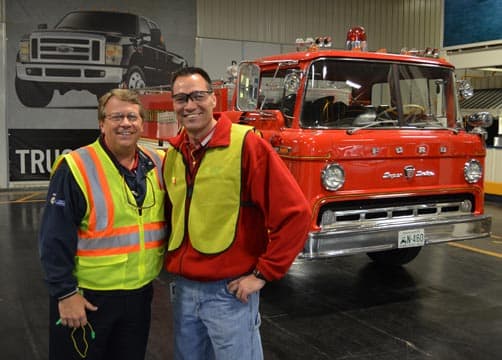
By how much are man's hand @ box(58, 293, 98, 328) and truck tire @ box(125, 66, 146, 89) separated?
37.7 feet

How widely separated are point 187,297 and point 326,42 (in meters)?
3.53

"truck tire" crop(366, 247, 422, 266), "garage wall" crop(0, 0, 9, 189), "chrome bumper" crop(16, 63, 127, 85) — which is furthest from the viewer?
"chrome bumper" crop(16, 63, 127, 85)

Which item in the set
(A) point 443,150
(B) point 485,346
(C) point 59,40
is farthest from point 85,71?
(B) point 485,346

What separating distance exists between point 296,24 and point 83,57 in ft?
19.7

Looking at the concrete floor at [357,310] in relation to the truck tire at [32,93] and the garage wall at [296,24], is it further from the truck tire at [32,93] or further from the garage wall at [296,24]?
the garage wall at [296,24]

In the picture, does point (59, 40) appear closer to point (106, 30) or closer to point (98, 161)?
point (106, 30)

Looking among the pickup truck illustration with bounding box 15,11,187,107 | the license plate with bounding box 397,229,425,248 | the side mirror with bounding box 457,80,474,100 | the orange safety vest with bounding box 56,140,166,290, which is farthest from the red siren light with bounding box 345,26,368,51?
the pickup truck illustration with bounding box 15,11,187,107

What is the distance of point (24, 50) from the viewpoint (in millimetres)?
12453

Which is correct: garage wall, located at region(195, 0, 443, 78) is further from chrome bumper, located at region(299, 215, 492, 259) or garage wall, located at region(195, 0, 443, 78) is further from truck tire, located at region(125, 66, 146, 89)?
chrome bumper, located at region(299, 215, 492, 259)

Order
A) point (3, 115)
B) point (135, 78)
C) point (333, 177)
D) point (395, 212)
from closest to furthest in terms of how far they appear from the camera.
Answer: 1. point (333, 177)
2. point (395, 212)
3. point (3, 115)
4. point (135, 78)

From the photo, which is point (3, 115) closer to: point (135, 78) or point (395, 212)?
point (135, 78)

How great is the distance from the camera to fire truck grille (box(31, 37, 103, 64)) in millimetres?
12570

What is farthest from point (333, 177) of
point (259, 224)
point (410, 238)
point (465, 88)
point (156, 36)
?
point (156, 36)

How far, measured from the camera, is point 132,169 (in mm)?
2461
